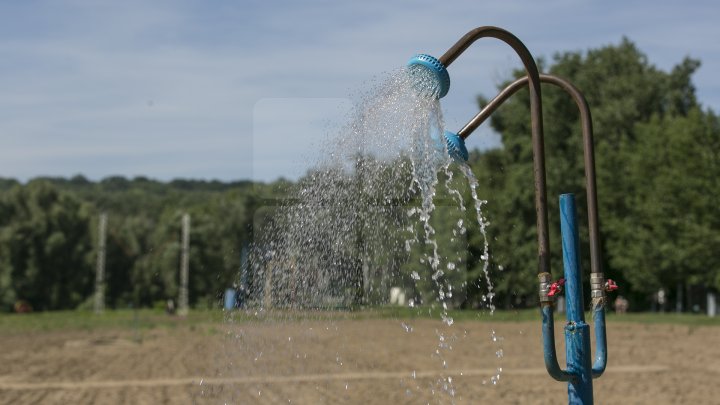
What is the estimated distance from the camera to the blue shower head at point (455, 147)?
328 cm

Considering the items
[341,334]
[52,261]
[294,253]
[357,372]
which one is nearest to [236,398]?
[357,372]

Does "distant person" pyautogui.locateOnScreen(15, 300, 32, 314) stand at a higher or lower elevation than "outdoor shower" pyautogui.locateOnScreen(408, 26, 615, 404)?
lower

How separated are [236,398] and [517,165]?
107 feet

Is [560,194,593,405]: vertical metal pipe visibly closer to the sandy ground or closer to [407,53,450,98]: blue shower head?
[407,53,450,98]: blue shower head

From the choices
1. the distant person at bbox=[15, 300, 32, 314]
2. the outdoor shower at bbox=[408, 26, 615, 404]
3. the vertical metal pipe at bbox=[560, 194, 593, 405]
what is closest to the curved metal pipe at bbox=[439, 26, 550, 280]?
the outdoor shower at bbox=[408, 26, 615, 404]

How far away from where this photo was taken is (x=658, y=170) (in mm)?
40250

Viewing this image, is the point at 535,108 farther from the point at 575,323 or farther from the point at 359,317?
the point at 359,317

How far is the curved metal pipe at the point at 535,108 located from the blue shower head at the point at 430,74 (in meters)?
0.04

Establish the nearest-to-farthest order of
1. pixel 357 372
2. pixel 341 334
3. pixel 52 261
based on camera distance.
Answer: pixel 357 372 < pixel 341 334 < pixel 52 261

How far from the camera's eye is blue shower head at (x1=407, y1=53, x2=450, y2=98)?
10.5 ft

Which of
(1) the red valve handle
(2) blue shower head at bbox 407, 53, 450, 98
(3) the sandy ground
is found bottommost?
(3) the sandy ground

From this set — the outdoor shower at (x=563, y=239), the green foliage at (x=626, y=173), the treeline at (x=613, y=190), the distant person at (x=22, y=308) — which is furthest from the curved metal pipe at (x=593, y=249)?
the distant person at (x=22, y=308)

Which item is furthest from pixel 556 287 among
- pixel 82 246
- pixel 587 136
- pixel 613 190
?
pixel 82 246

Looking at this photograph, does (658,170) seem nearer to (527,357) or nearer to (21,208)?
(527,357)
